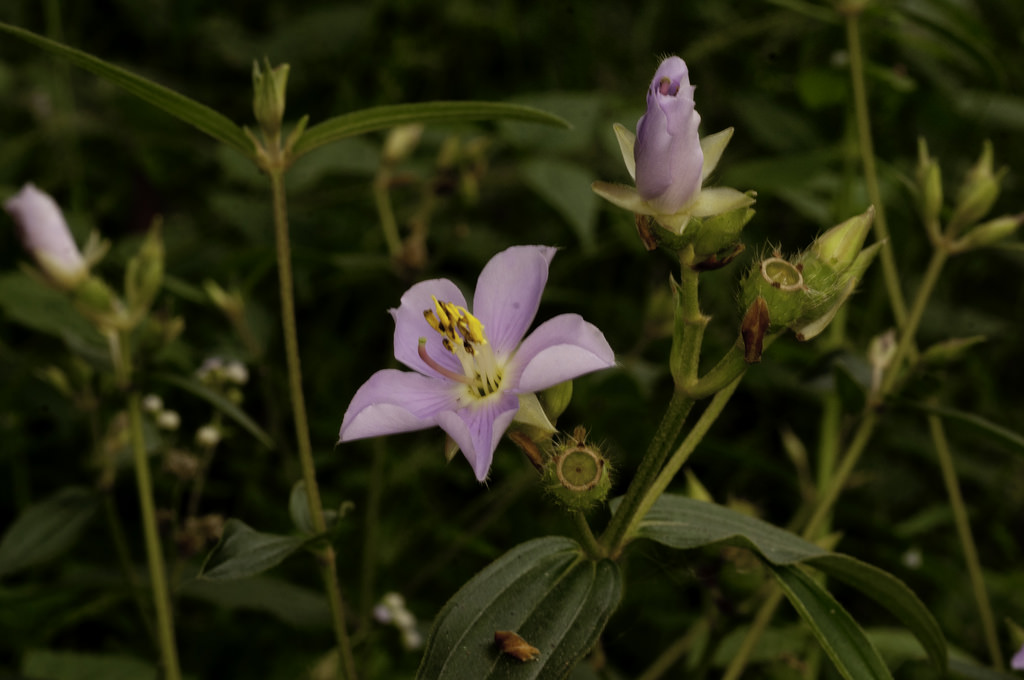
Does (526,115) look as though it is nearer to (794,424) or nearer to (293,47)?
(794,424)

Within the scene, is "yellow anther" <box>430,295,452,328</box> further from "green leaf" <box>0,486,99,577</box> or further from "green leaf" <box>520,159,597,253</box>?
"green leaf" <box>520,159,597,253</box>

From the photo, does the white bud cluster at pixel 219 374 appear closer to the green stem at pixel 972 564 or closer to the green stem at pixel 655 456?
the green stem at pixel 655 456

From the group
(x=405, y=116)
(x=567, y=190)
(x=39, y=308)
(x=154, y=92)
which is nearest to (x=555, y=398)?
(x=405, y=116)

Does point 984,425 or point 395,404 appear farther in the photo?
point 984,425

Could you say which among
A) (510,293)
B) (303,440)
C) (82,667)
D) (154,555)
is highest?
(510,293)

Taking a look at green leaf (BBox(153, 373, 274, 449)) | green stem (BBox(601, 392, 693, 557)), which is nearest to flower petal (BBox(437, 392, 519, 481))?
green stem (BBox(601, 392, 693, 557))

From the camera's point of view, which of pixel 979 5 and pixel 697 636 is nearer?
pixel 697 636

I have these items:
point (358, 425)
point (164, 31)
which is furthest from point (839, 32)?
point (164, 31)

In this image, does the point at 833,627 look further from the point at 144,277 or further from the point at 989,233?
the point at 144,277
